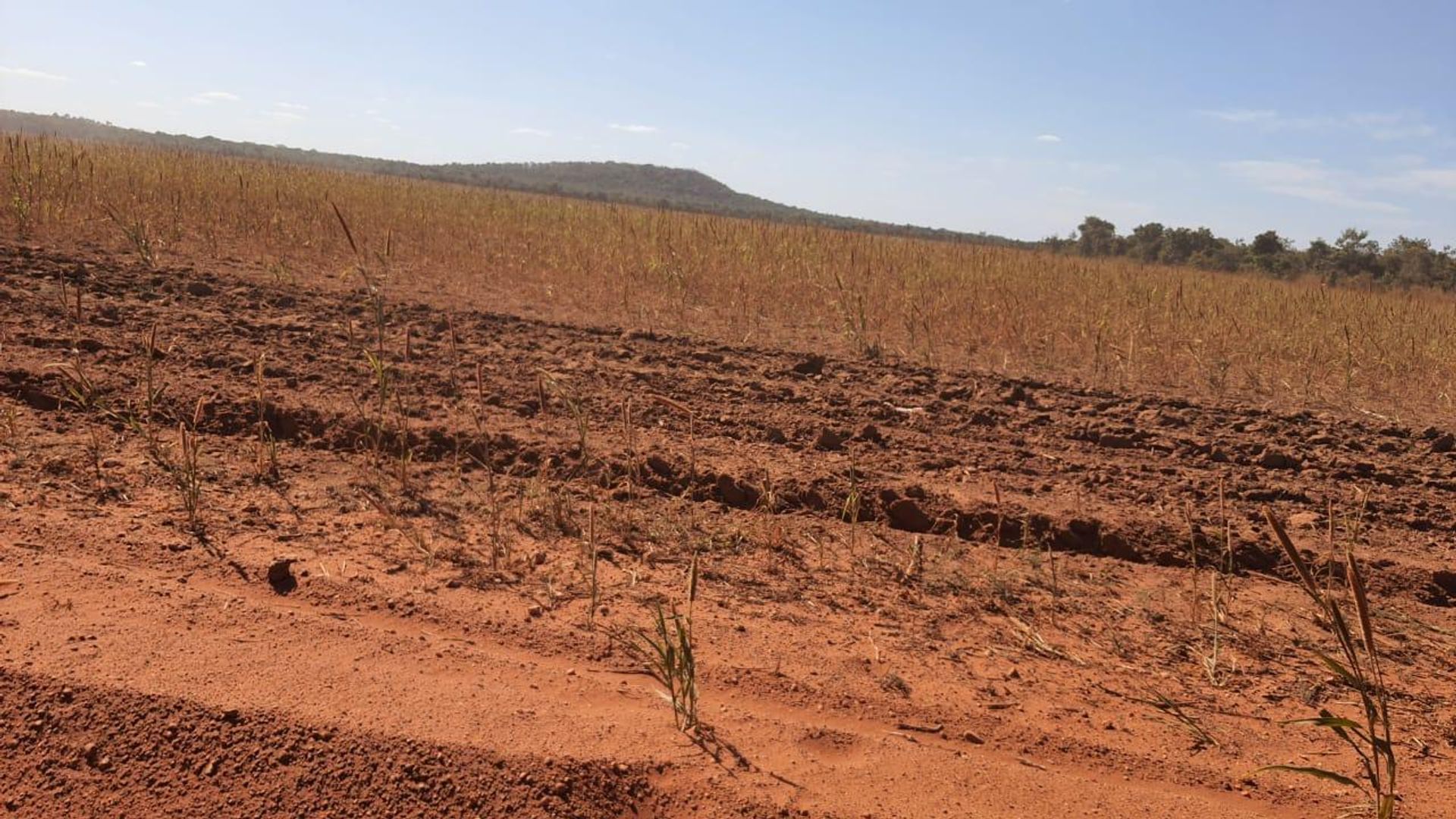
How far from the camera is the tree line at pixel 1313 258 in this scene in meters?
21.6

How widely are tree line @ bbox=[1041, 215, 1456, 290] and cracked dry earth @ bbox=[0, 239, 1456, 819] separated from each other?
17867 millimetres

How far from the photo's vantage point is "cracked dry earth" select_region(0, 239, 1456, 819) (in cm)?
204

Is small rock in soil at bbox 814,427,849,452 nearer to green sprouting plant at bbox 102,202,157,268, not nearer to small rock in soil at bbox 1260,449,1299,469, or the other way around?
small rock in soil at bbox 1260,449,1299,469

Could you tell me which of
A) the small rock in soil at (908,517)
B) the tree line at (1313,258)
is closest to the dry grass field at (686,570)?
the small rock in soil at (908,517)

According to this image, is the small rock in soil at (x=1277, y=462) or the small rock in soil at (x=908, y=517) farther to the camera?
the small rock in soil at (x=1277, y=462)

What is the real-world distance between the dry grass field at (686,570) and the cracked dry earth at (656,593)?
0.05ft

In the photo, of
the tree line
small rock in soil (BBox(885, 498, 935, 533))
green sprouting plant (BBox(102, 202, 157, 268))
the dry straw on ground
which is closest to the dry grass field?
small rock in soil (BBox(885, 498, 935, 533))

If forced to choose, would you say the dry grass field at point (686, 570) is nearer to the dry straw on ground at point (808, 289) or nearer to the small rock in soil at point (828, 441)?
the small rock in soil at point (828, 441)

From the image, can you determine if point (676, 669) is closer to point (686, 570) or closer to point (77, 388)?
point (686, 570)

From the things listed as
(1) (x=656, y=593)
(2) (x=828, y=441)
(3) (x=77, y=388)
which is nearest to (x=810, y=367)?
(2) (x=828, y=441)

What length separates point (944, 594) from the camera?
3035mm

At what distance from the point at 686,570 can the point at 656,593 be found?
0.79 feet

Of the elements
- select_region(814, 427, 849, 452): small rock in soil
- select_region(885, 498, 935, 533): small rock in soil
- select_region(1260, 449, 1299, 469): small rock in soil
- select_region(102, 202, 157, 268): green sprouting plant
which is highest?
select_region(102, 202, 157, 268): green sprouting plant

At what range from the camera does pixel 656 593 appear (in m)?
2.88
